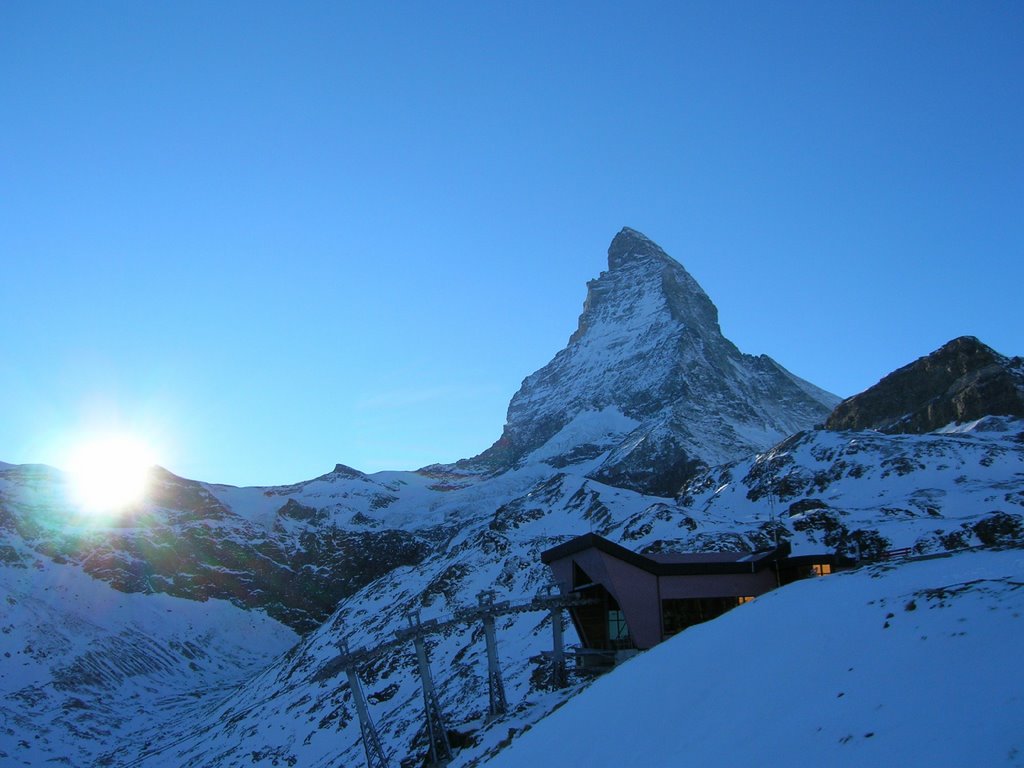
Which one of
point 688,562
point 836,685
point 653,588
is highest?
point 688,562

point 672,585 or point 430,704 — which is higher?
point 672,585

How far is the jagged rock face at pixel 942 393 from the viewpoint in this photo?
125 m

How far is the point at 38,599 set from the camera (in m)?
173

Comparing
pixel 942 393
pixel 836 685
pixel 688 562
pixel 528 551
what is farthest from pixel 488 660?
pixel 942 393

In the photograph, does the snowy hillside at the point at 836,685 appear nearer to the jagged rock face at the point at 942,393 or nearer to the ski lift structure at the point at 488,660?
the ski lift structure at the point at 488,660

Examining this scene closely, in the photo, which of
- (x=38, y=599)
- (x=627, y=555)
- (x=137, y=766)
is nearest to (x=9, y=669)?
(x=38, y=599)

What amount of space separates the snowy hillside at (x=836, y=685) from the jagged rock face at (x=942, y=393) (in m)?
118

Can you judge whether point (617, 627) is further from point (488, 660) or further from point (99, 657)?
point (99, 657)

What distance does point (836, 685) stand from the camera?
14.9 metres

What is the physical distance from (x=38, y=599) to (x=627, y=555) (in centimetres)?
16873

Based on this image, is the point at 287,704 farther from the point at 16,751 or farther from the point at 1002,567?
the point at 1002,567

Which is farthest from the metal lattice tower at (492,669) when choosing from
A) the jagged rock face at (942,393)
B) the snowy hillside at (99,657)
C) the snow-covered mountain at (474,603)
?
the jagged rock face at (942,393)

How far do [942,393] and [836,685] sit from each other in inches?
5458

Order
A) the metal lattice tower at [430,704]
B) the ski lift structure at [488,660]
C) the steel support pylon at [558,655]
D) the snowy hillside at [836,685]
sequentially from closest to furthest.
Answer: the snowy hillside at [836,685] → the metal lattice tower at [430,704] → the ski lift structure at [488,660] → the steel support pylon at [558,655]
